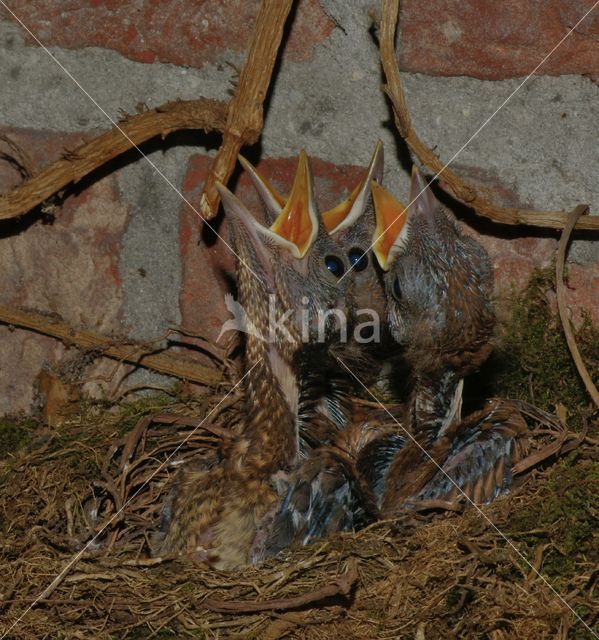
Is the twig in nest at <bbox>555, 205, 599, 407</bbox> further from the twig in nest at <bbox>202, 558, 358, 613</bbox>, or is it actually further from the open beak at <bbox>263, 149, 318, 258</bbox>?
the twig in nest at <bbox>202, 558, 358, 613</bbox>

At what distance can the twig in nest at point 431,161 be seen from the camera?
6.43ft

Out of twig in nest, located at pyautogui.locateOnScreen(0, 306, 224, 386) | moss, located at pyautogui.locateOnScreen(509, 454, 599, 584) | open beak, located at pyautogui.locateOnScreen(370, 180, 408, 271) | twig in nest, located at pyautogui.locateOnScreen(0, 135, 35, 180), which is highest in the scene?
twig in nest, located at pyautogui.locateOnScreen(0, 135, 35, 180)

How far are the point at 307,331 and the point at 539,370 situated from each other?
45 cm

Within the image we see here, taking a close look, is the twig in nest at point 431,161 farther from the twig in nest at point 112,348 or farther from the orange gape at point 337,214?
the twig in nest at point 112,348

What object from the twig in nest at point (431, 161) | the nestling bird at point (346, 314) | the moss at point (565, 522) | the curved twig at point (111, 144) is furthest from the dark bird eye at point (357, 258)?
the moss at point (565, 522)

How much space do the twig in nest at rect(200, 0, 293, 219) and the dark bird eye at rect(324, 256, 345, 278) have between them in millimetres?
238

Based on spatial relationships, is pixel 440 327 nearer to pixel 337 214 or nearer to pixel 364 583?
pixel 337 214

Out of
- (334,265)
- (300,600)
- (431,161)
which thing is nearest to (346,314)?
(334,265)

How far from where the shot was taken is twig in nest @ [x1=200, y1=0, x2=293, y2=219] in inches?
78.0

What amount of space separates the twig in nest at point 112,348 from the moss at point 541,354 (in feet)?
1.91

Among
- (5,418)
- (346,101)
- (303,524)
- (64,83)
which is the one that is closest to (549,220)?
(346,101)

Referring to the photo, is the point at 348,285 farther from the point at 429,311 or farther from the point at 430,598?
the point at 430,598

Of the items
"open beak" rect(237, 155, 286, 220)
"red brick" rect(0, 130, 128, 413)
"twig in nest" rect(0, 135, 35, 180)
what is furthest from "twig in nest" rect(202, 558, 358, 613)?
"twig in nest" rect(0, 135, 35, 180)

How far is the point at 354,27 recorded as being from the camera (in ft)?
6.82
